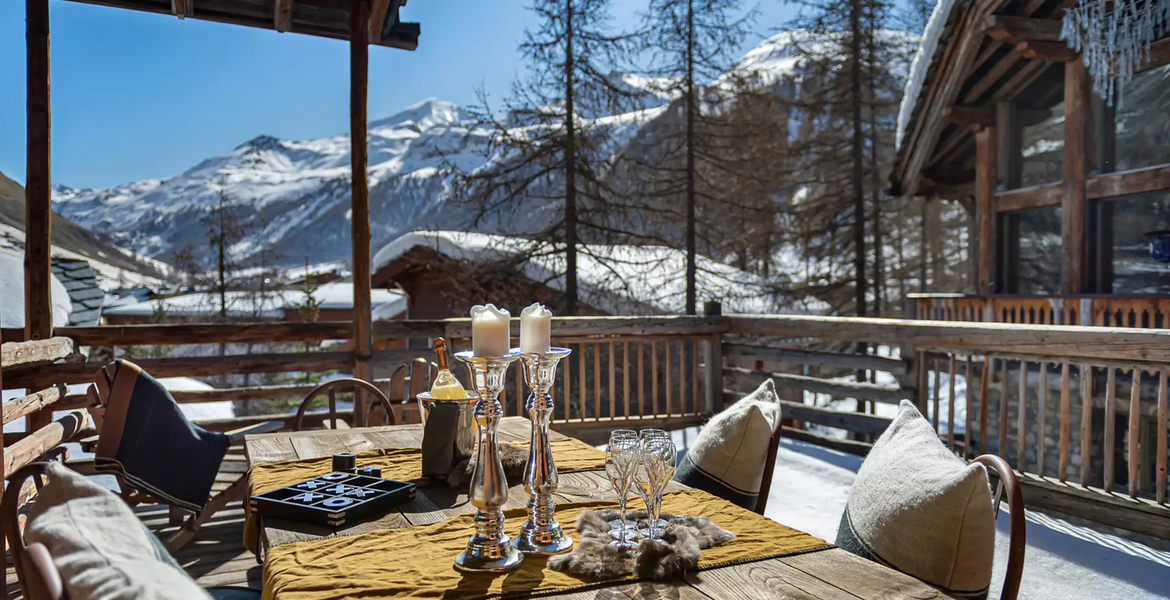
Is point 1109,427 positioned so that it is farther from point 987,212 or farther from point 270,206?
point 270,206

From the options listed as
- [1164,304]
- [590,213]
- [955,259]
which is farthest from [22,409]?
[955,259]

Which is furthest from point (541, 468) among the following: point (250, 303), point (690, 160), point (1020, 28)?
point (250, 303)

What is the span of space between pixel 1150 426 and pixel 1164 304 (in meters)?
1.56

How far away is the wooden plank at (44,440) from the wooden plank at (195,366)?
25cm

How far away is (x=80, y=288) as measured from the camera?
23.5 ft

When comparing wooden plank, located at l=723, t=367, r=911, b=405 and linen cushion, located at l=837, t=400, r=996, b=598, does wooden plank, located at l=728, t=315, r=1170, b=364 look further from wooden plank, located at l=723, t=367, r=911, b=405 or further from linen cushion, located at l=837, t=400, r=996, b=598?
linen cushion, located at l=837, t=400, r=996, b=598

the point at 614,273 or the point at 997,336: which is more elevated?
the point at 614,273

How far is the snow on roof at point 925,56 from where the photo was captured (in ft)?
27.2

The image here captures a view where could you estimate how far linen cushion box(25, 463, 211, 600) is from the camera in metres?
0.81

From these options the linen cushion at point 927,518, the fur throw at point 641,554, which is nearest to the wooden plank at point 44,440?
the fur throw at point 641,554

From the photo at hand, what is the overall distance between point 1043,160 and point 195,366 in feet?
30.2

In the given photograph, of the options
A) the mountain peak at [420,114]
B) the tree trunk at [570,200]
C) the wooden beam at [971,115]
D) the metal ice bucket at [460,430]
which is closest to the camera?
the metal ice bucket at [460,430]

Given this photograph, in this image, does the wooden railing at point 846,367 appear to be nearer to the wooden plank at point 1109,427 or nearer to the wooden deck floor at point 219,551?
the wooden plank at point 1109,427

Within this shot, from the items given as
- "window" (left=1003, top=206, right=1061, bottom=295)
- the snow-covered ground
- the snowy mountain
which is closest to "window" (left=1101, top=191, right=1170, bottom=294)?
"window" (left=1003, top=206, right=1061, bottom=295)
